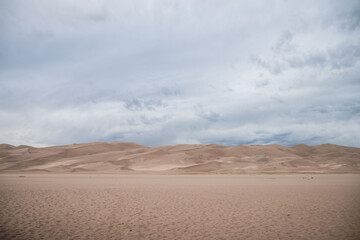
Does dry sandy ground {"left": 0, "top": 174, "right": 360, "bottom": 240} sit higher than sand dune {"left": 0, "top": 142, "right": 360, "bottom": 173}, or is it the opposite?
sand dune {"left": 0, "top": 142, "right": 360, "bottom": 173}

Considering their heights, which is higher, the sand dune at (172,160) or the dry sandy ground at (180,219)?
the sand dune at (172,160)

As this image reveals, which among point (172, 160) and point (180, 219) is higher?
point (172, 160)

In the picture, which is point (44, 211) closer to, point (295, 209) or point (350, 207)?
point (295, 209)

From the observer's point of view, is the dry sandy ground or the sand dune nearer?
the dry sandy ground

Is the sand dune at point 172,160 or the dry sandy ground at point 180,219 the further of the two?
the sand dune at point 172,160

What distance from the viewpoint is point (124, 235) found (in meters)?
6.51

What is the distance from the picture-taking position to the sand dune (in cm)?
4766

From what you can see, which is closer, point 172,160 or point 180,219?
point 180,219

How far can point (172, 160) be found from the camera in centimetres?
5544

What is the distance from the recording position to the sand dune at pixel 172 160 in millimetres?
47659

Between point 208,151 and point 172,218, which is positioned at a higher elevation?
point 208,151

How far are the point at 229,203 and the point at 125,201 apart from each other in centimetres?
498

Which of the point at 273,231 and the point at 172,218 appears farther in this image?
Answer: the point at 172,218

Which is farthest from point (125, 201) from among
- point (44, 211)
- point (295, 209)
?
point (295, 209)
